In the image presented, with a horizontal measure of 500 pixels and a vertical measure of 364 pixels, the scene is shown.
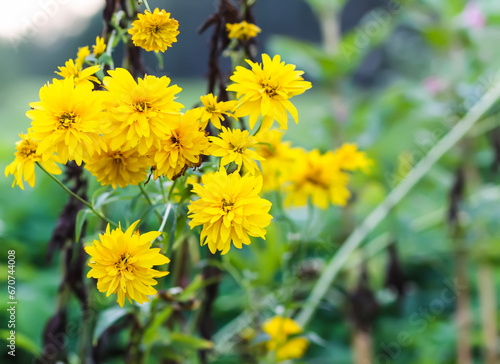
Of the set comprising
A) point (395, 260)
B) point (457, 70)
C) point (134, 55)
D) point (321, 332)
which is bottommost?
point (321, 332)

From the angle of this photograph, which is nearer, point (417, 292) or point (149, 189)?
point (149, 189)

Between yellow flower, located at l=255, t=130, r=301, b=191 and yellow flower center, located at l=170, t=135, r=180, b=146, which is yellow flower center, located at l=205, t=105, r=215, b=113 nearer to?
yellow flower center, located at l=170, t=135, r=180, b=146

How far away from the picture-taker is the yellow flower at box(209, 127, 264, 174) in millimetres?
412

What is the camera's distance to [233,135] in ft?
1.37

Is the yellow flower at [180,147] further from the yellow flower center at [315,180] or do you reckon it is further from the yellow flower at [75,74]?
the yellow flower center at [315,180]

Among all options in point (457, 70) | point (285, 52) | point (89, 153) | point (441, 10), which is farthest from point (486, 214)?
point (89, 153)

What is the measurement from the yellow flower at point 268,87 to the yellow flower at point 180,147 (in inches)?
1.5

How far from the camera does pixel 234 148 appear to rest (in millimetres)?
421

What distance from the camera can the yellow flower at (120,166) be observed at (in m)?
0.43

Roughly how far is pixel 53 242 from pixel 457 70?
3.17 ft

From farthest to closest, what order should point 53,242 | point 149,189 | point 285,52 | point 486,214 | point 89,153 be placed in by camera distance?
1. point 285,52
2. point 486,214
3. point 53,242
4. point 149,189
5. point 89,153

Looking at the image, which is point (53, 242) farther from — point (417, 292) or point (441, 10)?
point (441, 10)

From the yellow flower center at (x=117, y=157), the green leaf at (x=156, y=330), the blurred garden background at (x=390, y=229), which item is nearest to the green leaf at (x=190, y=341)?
the green leaf at (x=156, y=330)

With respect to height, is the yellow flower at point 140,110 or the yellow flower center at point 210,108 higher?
the yellow flower center at point 210,108
